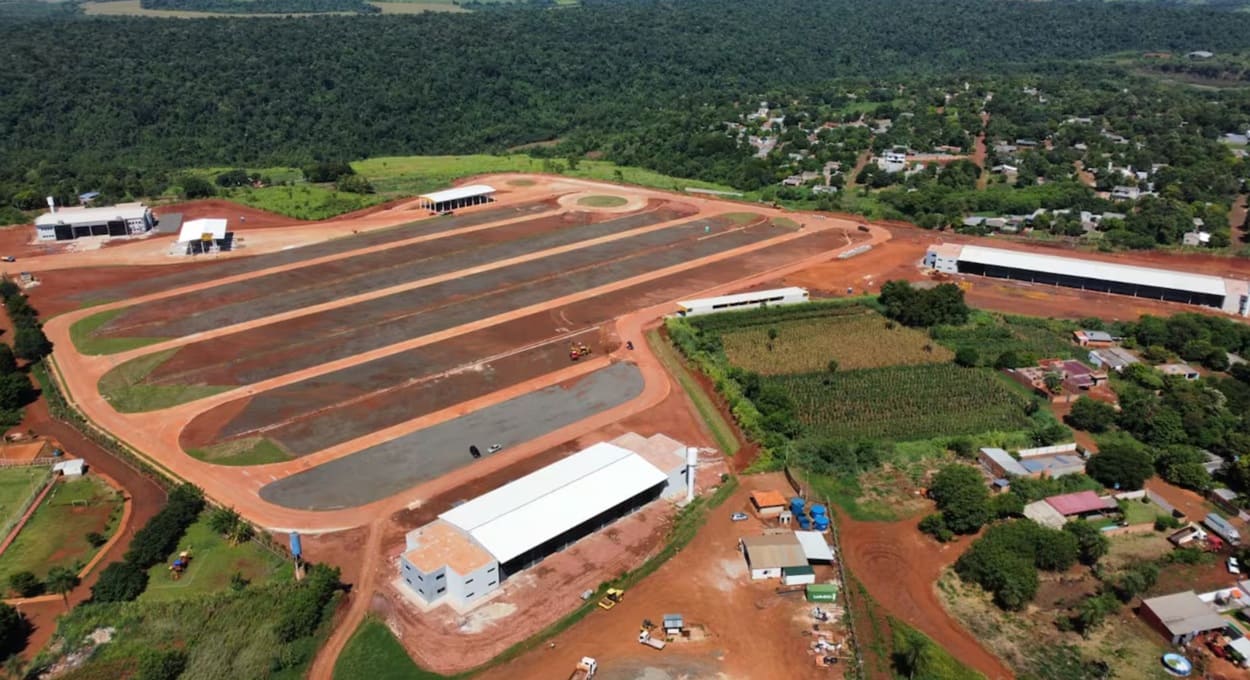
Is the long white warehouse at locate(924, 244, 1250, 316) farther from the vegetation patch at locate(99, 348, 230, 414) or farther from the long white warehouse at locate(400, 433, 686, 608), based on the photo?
the vegetation patch at locate(99, 348, 230, 414)

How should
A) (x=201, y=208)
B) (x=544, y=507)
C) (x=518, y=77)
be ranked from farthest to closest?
(x=518, y=77), (x=201, y=208), (x=544, y=507)

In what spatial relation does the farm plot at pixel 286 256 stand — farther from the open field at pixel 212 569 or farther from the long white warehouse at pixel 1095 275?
the long white warehouse at pixel 1095 275

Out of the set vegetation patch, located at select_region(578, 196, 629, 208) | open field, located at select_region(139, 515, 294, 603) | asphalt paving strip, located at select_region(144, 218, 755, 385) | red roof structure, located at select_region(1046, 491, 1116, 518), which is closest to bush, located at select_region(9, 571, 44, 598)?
open field, located at select_region(139, 515, 294, 603)

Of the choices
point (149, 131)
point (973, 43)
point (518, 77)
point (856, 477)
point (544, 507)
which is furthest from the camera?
point (973, 43)

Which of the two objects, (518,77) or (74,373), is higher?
(518,77)

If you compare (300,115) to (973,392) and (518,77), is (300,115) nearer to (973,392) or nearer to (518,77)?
(518,77)

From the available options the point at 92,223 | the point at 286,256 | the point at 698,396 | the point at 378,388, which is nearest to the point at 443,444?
Result: the point at 378,388

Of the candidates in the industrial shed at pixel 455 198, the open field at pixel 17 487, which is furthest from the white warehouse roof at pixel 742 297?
the open field at pixel 17 487

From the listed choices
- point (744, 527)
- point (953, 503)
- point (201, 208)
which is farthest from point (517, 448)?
point (201, 208)
